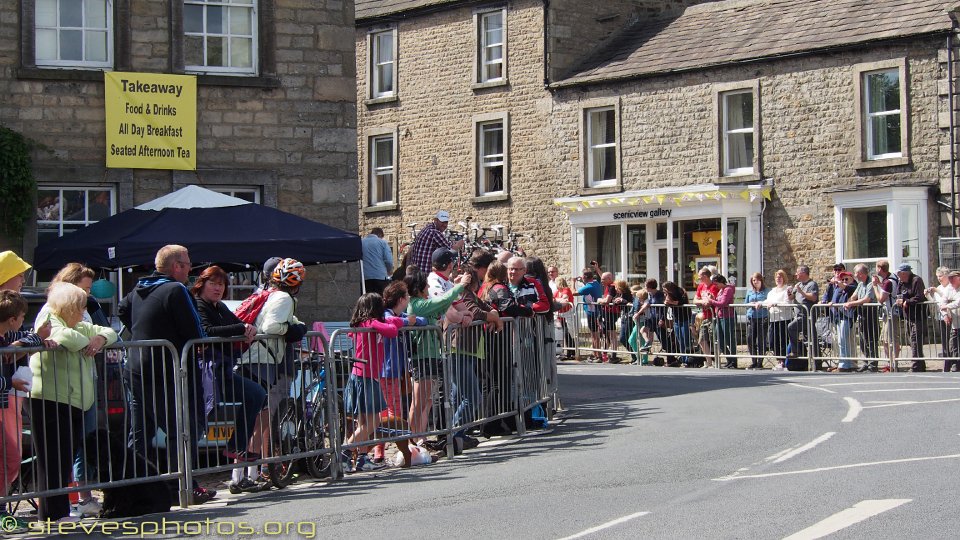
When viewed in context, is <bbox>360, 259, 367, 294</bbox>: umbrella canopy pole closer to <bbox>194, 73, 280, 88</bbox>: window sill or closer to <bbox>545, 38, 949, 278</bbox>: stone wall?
<bbox>194, 73, 280, 88</bbox>: window sill

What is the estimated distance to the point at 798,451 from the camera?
11820 millimetres

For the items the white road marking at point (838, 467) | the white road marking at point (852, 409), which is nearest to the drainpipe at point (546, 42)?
the white road marking at point (852, 409)

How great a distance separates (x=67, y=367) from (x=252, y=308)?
2.23 metres

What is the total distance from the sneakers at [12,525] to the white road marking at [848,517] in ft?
15.7

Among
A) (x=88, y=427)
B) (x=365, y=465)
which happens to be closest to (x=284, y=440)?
(x=365, y=465)

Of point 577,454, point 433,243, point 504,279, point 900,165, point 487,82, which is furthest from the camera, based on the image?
point 487,82

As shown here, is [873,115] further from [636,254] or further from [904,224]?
[636,254]

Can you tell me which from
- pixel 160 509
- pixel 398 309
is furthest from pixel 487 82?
pixel 160 509

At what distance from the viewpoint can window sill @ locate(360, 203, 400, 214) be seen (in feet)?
133

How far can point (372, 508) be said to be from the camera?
9.50m

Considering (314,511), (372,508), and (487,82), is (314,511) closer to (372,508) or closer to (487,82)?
(372,508)

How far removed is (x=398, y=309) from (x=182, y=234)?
3.81 metres

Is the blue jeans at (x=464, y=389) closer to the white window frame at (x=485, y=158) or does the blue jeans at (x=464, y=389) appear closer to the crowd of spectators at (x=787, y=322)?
the crowd of spectators at (x=787, y=322)

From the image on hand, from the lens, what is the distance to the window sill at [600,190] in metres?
35.3
